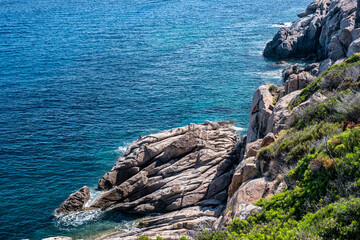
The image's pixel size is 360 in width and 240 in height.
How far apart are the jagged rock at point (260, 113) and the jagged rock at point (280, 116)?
1722 mm

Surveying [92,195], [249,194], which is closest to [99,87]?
[92,195]

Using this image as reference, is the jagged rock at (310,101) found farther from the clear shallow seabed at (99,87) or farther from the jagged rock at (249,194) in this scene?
the clear shallow seabed at (99,87)

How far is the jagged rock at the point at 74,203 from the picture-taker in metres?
42.8

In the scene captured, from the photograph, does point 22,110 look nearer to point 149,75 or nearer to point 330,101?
point 149,75

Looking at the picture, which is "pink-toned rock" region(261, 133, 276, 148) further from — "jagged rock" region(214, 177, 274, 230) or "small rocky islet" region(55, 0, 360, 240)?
"jagged rock" region(214, 177, 274, 230)

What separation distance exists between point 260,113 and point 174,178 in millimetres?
13278

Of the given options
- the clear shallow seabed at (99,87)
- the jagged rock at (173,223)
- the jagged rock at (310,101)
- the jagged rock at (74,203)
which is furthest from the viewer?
the clear shallow seabed at (99,87)

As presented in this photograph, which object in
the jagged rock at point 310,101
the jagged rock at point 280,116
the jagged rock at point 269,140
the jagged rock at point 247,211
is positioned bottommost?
the jagged rock at point 247,211

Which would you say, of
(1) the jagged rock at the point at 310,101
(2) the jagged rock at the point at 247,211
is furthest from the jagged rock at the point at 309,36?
(2) the jagged rock at the point at 247,211

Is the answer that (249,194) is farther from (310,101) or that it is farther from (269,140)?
(310,101)

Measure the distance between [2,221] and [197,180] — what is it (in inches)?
977

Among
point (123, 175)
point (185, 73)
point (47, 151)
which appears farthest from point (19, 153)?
point (185, 73)

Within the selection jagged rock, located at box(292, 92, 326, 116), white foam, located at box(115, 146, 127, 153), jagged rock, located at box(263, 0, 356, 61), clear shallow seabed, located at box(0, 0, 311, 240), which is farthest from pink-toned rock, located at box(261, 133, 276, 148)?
jagged rock, located at box(263, 0, 356, 61)

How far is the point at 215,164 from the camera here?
139ft
